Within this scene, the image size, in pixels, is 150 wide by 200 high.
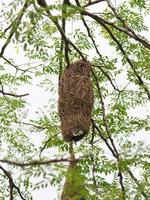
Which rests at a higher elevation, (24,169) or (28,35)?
(28,35)

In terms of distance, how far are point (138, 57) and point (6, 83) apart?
2028 mm

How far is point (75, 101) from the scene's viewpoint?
273cm

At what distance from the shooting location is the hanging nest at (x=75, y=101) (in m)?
2.73

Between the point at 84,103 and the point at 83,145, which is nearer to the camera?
the point at 84,103

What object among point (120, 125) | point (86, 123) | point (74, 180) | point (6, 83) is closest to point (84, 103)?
point (86, 123)

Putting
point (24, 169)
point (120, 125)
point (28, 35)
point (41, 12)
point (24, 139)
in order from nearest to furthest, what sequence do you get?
point (41, 12) < point (28, 35) < point (24, 169) < point (120, 125) < point (24, 139)

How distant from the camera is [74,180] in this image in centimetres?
245

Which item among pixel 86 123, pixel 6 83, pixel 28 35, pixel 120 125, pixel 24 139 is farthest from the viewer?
pixel 24 139

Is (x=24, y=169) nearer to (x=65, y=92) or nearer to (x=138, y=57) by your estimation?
(x=65, y=92)

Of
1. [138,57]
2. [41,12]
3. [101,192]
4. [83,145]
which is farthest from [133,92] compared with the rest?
[41,12]

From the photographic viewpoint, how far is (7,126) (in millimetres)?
7578

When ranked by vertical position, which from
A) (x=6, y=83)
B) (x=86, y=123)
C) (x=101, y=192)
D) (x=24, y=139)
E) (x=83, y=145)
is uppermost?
(x=6, y=83)

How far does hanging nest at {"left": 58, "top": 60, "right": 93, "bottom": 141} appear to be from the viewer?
8.96 ft

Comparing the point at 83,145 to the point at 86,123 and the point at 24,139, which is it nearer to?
the point at 24,139
